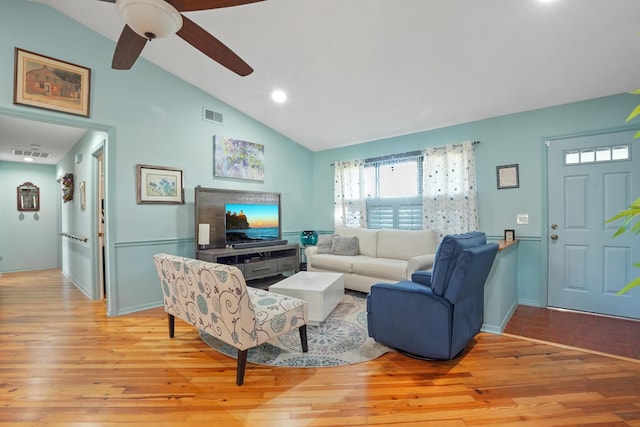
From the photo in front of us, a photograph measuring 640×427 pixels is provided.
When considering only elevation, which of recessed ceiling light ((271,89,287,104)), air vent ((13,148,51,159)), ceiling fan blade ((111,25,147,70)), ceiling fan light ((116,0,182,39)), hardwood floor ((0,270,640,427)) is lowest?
hardwood floor ((0,270,640,427))

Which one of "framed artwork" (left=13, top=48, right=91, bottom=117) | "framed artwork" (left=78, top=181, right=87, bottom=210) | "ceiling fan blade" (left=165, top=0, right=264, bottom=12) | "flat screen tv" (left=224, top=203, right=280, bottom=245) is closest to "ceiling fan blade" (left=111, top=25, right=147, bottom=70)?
"ceiling fan blade" (left=165, top=0, right=264, bottom=12)

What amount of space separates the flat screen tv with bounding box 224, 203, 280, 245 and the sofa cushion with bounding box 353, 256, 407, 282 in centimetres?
143

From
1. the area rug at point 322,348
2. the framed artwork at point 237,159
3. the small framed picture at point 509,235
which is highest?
the framed artwork at point 237,159

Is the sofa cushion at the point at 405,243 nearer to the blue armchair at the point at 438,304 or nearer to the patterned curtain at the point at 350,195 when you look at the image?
the patterned curtain at the point at 350,195

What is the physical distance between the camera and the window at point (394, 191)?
14.7ft

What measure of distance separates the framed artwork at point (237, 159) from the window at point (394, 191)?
69.6 inches

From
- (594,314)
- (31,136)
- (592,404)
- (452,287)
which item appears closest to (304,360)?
(452,287)

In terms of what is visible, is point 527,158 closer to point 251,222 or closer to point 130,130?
point 251,222

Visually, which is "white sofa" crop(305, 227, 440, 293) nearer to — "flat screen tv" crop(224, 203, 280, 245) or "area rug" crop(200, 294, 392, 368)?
"flat screen tv" crop(224, 203, 280, 245)

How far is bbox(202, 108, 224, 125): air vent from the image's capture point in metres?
4.11

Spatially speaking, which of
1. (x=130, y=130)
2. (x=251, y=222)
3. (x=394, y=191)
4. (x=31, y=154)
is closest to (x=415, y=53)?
(x=394, y=191)

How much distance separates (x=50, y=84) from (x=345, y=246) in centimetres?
386

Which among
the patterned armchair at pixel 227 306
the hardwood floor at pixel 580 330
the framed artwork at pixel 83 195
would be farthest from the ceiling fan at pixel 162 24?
the hardwood floor at pixel 580 330

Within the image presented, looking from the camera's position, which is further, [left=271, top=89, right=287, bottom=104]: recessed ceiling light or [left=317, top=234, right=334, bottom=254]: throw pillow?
[left=317, top=234, right=334, bottom=254]: throw pillow
